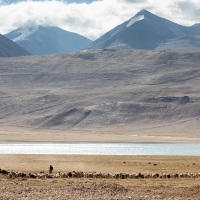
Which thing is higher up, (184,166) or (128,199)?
(184,166)

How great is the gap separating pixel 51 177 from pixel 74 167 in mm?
10755

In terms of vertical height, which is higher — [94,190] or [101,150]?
[101,150]

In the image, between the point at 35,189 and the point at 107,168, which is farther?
the point at 107,168

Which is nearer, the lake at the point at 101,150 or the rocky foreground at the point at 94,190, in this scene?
the rocky foreground at the point at 94,190

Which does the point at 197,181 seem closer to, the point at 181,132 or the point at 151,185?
the point at 151,185

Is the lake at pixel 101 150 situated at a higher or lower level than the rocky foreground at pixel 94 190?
higher

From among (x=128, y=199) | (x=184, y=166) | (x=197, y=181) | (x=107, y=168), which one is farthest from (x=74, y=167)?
(x=128, y=199)

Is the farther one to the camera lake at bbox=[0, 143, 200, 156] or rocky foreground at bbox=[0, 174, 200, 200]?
lake at bbox=[0, 143, 200, 156]

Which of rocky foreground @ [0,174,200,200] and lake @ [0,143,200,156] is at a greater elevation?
lake @ [0,143,200,156]

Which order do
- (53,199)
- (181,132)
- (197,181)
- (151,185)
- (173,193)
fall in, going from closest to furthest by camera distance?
(53,199) < (173,193) < (151,185) < (197,181) < (181,132)

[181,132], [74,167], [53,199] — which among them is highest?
[181,132]

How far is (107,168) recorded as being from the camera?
48.8 meters

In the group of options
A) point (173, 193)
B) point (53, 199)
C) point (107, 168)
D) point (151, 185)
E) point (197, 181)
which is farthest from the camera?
point (107, 168)

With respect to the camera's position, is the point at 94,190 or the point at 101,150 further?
the point at 101,150
